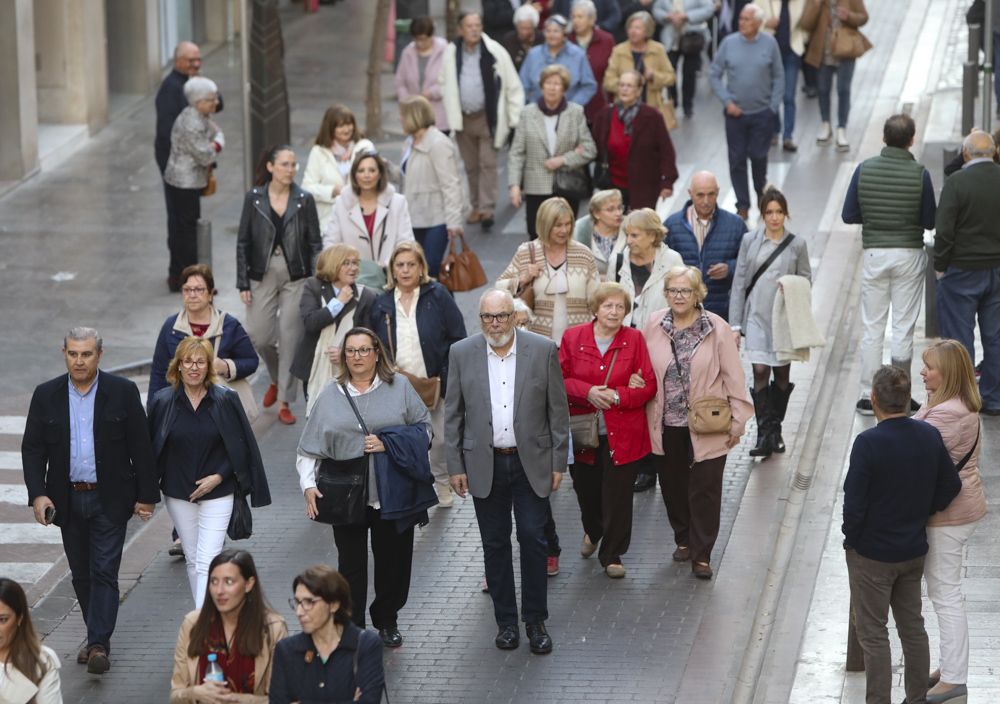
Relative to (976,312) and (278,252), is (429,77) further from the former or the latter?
(976,312)

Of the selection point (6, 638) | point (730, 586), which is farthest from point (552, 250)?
point (6, 638)

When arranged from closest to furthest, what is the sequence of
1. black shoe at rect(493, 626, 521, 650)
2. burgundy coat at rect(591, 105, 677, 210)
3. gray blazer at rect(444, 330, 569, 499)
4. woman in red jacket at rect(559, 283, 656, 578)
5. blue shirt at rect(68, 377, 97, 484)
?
blue shirt at rect(68, 377, 97, 484) → gray blazer at rect(444, 330, 569, 499) → black shoe at rect(493, 626, 521, 650) → woman in red jacket at rect(559, 283, 656, 578) → burgundy coat at rect(591, 105, 677, 210)

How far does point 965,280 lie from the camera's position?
1359 centimetres

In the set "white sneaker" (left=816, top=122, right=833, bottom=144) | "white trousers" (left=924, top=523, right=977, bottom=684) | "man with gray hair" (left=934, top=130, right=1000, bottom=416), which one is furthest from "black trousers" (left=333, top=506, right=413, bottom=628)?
"white sneaker" (left=816, top=122, right=833, bottom=144)

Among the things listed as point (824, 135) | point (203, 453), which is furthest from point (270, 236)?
point (824, 135)

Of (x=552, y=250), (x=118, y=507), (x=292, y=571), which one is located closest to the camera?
(x=118, y=507)

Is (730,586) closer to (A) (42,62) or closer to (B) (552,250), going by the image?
(B) (552,250)

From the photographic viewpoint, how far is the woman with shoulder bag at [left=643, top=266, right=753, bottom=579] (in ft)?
36.3

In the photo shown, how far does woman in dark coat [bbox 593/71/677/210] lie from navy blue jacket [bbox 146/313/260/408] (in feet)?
18.2

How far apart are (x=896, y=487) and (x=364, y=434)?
268 centimetres

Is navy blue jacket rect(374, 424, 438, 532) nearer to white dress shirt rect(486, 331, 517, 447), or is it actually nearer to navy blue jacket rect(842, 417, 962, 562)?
white dress shirt rect(486, 331, 517, 447)

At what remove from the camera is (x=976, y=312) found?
13820 millimetres

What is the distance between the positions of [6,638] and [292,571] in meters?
3.53

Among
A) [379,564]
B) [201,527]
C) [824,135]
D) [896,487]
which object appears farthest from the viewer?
[824,135]
